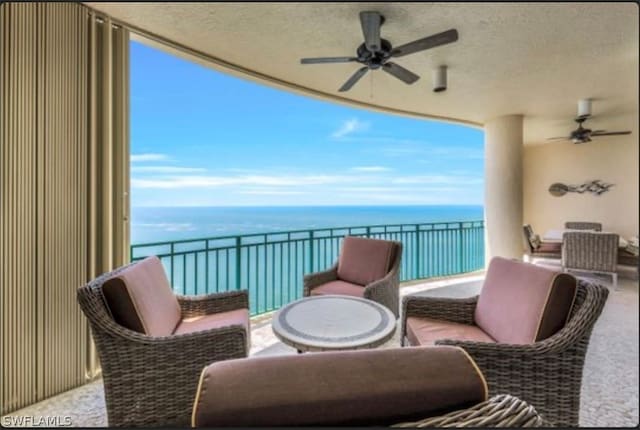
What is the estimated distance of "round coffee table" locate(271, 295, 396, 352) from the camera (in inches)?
60.8

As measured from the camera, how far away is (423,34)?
7.89 ft

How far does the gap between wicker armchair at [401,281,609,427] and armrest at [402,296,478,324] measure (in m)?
0.68

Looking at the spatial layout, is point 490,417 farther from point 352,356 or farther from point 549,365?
point 549,365

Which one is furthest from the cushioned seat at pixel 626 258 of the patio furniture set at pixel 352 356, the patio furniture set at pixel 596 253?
the patio furniture set at pixel 352 356

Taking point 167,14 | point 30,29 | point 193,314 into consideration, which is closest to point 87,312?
point 193,314

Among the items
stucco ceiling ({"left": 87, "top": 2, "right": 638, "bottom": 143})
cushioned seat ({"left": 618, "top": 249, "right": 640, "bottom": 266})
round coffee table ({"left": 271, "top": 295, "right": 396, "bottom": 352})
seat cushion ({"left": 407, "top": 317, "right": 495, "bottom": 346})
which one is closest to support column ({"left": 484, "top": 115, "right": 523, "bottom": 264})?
stucco ceiling ({"left": 87, "top": 2, "right": 638, "bottom": 143})

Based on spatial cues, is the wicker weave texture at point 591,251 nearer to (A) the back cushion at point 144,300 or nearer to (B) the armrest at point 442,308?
(B) the armrest at point 442,308

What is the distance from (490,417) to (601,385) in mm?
2130

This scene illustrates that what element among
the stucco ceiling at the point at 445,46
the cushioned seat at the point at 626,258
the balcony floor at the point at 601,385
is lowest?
the balcony floor at the point at 601,385

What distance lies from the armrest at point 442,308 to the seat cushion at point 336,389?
1438 millimetres

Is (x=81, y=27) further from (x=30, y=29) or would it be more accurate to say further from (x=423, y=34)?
(x=423, y=34)

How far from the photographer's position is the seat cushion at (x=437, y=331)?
175 cm

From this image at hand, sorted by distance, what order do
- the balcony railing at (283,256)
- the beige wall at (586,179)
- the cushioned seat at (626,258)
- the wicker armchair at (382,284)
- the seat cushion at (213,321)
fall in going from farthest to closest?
the beige wall at (586,179)
the cushioned seat at (626,258)
the balcony railing at (283,256)
the wicker armchair at (382,284)
the seat cushion at (213,321)

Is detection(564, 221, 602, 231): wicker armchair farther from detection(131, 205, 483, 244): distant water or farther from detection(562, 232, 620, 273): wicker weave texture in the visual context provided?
detection(562, 232, 620, 273): wicker weave texture
